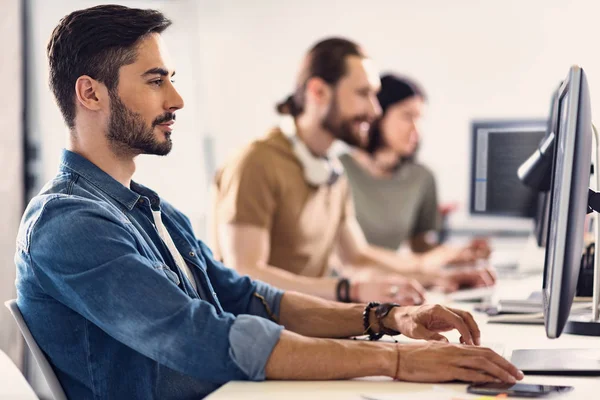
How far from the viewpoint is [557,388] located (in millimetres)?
1178

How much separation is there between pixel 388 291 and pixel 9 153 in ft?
6.01

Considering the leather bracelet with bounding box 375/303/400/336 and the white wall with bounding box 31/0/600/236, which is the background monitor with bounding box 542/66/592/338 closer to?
the leather bracelet with bounding box 375/303/400/336

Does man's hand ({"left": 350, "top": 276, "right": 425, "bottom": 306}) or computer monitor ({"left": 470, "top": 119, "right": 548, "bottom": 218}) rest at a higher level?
computer monitor ({"left": 470, "top": 119, "right": 548, "bottom": 218})

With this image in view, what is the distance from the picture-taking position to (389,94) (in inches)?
165

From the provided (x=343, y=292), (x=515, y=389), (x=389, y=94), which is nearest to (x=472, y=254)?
(x=389, y=94)

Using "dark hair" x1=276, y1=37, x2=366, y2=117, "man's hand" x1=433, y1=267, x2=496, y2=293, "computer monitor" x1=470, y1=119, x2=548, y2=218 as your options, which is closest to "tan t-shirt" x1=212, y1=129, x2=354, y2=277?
"dark hair" x1=276, y1=37, x2=366, y2=117

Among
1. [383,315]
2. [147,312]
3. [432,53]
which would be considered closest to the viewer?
[147,312]

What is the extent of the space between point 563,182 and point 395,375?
40 centimetres

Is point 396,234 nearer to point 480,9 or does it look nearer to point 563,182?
point 480,9

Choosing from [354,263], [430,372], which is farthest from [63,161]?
[354,263]

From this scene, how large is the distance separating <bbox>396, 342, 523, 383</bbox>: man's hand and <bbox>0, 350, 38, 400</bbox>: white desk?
0.58 metres

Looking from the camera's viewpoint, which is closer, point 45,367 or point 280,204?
point 45,367

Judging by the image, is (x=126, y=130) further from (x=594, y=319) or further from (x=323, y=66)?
(x=323, y=66)

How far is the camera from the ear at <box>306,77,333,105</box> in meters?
2.98
